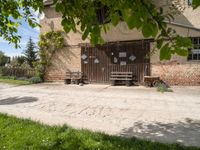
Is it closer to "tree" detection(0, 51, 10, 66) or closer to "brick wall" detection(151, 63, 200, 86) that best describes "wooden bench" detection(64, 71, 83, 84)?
"brick wall" detection(151, 63, 200, 86)

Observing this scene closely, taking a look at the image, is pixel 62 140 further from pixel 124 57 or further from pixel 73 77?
pixel 73 77

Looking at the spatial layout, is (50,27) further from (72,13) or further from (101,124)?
(72,13)

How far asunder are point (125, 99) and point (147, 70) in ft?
16.8

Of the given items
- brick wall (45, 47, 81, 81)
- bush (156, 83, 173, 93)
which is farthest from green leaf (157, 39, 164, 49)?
brick wall (45, 47, 81, 81)

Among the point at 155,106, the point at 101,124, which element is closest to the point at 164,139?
the point at 101,124

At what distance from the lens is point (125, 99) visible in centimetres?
1075

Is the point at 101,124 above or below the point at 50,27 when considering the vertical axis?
below

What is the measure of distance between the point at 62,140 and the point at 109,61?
1138 cm

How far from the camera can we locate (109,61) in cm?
1648

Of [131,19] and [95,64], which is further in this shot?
[95,64]

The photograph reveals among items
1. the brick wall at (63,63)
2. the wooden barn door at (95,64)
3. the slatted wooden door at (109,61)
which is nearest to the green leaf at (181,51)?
the slatted wooden door at (109,61)

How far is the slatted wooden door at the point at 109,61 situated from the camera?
1551 cm

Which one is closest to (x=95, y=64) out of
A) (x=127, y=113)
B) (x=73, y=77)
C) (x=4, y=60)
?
(x=73, y=77)

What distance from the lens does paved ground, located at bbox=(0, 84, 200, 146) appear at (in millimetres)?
6134
